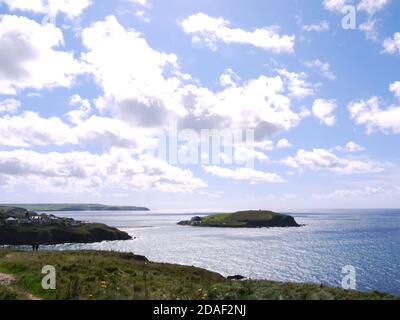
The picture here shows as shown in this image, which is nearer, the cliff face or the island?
the cliff face

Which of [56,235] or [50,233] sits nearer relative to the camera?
[50,233]

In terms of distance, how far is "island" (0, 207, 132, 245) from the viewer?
529ft

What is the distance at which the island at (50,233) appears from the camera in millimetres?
161375

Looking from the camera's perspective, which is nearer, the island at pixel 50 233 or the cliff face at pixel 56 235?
the cliff face at pixel 56 235

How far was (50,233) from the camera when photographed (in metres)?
170

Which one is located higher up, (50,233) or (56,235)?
(50,233)
